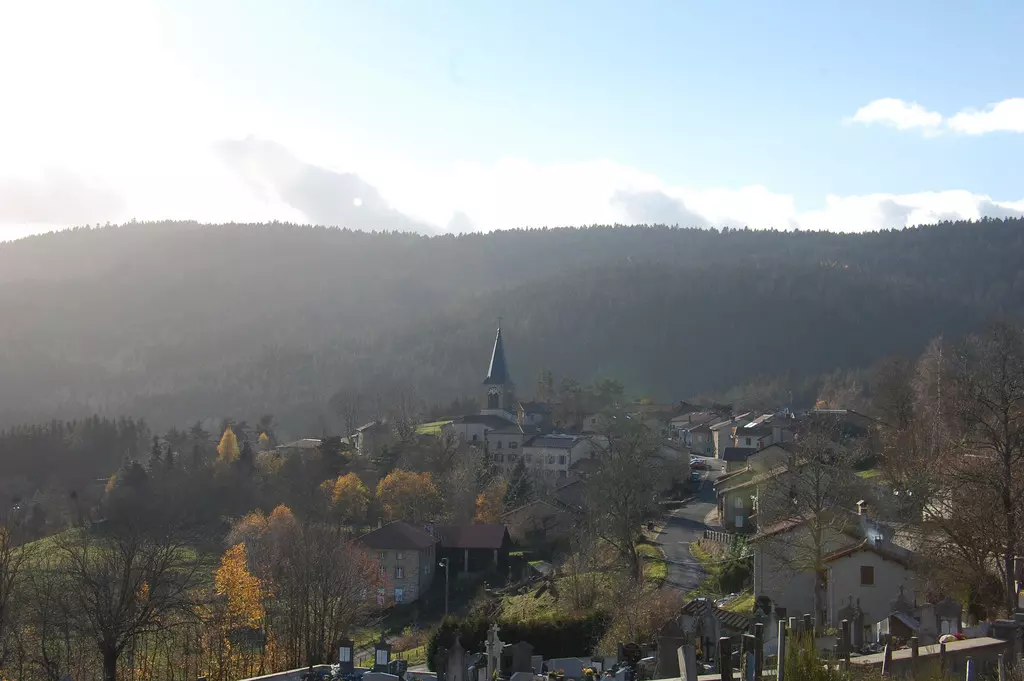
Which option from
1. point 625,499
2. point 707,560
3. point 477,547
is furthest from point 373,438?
point 707,560

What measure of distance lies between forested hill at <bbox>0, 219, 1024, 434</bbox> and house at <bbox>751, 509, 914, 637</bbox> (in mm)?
88781

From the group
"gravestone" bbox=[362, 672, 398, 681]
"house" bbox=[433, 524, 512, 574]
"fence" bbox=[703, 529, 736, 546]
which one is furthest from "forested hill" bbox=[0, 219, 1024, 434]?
"gravestone" bbox=[362, 672, 398, 681]

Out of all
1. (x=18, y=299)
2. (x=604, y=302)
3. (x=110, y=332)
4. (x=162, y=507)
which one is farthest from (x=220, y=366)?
Answer: (x=162, y=507)

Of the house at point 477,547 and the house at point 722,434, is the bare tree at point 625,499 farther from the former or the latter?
the house at point 722,434

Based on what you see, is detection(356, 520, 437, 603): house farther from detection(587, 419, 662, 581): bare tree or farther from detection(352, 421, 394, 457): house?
detection(352, 421, 394, 457): house

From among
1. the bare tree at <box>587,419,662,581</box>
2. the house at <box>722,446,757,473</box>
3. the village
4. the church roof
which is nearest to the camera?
the village

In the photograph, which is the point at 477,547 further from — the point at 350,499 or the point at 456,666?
the point at 456,666

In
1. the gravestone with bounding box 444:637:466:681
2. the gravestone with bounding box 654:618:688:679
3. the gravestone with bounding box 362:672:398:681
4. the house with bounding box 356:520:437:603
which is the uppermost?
the gravestone with bounding box 654:618:688:679

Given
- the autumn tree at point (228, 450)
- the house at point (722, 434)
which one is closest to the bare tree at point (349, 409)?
the autumn tree at point (228, 450)

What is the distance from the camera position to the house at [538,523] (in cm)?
4824

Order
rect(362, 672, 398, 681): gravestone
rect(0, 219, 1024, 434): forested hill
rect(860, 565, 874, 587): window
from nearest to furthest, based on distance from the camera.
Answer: rect(362, 672, 398, 681): gravestone, rect(860, 565, 874, 587): window, rect(0, 219, 1024, 434): forested hill

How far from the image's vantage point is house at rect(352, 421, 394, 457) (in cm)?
6802

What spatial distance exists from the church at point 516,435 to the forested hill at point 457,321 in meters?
39.3

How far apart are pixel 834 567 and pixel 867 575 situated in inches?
32.7
